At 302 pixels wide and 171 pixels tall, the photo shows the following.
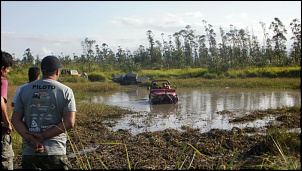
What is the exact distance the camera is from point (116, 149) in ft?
23.7

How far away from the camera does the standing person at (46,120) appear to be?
3.30 meters

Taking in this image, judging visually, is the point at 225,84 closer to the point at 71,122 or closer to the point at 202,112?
the point at 202,112

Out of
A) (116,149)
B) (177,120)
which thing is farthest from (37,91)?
(177,120)

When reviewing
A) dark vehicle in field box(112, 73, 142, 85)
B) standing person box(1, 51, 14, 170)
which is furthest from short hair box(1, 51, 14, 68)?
dark vehicle in field box(112, 73, 142, 85)

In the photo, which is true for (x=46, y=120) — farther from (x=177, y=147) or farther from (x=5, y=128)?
(x=177, y=147)

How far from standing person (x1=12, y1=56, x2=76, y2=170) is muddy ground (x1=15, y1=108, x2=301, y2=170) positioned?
5.88ft

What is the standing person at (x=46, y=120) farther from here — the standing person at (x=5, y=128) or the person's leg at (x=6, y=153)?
the person's leg at (x=6, y=153)

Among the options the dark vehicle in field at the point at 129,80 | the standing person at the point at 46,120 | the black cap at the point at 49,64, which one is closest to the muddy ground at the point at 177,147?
the standing person at the point at 46,120

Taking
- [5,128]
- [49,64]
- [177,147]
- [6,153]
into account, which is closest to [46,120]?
[49,64]

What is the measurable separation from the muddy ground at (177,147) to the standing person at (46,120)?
179 centimetres

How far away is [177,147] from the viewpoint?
7.49 metres

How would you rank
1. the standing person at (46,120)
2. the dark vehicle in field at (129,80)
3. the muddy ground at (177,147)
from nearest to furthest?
the standing person at (46,120), the muddy ground at (177,147), the dark vehicle in field at (129,80)

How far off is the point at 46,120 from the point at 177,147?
15.1 feet

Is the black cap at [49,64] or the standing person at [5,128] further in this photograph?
the standing person at [5,128]
